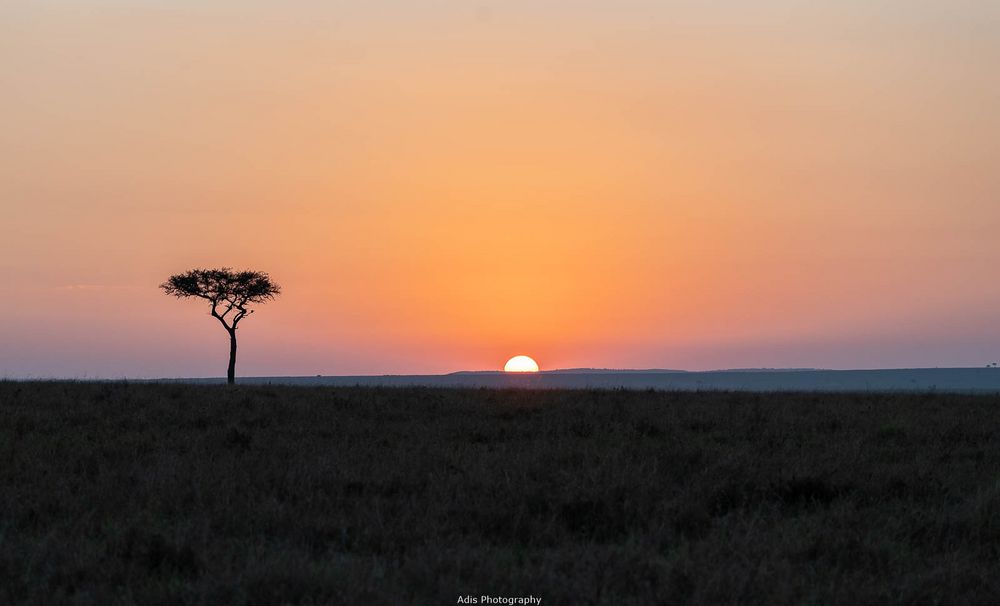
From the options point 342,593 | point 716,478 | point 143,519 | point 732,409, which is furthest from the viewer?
point 732,409

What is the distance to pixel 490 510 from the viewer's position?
982cm

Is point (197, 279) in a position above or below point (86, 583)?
above

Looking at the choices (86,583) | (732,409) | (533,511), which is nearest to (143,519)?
(86,583)

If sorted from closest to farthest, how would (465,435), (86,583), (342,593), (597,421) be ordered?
(342,593), (86,583), (465,435), (597,421)

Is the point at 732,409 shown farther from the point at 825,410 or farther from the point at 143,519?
the point at 143,519

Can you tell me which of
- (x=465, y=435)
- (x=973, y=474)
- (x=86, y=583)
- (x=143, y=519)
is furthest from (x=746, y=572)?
(x=465, y=435)

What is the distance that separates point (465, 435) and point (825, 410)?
10751 millimetres

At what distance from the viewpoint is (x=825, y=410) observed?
72.3ft

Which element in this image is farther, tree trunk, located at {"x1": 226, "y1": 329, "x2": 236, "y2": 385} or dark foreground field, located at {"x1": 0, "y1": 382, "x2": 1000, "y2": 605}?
tree trunk, located at {"x1": 226, "y1": 329, "x2": 236, "y2": 385}

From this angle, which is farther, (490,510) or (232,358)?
(232,358)

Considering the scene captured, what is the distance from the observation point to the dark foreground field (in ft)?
24.2

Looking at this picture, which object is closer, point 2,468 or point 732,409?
point 2,468

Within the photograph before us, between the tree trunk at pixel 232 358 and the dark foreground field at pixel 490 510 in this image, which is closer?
the dark foreground field at pixel 490 510

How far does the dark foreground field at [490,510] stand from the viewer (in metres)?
7.38
